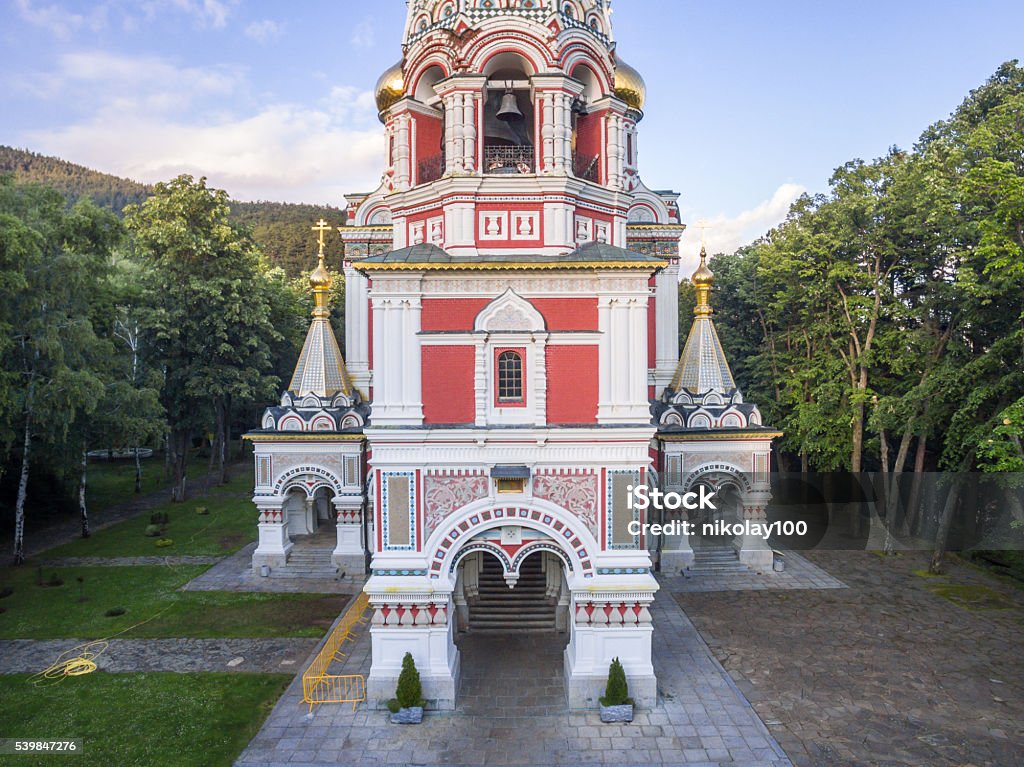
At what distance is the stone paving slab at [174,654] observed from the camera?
516 inches

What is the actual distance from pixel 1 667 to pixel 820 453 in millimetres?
23613

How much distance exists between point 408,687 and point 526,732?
203cm

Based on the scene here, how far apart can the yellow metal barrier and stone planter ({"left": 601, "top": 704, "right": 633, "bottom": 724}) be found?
13.6ft

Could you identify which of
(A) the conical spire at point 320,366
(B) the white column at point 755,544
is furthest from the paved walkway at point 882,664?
(A) the conical spire at point 320,366

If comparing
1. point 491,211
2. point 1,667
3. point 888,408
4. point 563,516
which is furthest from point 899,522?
point 1,667

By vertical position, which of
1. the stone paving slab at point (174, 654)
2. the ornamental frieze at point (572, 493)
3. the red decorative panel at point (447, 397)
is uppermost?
the red decorative panel at point (447, 397)

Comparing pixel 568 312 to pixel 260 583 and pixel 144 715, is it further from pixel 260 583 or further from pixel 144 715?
pixel 260 583

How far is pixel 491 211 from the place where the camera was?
42.2 feet

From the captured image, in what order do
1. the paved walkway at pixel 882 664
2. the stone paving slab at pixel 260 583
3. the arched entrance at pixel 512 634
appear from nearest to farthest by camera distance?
the paved walkway at pixel 882 664, the arched entrance at pixel 512 634, the stone paving slab at pixel 260 583

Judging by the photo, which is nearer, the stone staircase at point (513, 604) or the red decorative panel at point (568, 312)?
the red decorative panel at point (568, 312)

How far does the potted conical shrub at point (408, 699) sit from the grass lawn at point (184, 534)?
503 inches

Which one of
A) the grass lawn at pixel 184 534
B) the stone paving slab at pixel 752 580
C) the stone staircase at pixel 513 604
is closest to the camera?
the stone staircase at pixel 513 604

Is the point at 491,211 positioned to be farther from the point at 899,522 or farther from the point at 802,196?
the point at 899,522

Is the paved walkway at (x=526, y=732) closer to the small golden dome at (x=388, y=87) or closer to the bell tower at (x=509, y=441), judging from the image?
the bell tower at (x=509, y=441)
